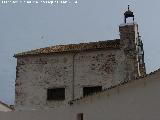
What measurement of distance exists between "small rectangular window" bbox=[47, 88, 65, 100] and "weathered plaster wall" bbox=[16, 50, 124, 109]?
0.29 metres

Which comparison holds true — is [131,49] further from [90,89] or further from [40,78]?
[40,78]

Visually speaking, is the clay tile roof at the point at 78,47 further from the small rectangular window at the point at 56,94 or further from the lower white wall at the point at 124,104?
the lower white wall at the point at 124,104

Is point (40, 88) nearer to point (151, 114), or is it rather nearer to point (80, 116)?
point (80, 116)

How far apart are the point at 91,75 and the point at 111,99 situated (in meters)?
10.2

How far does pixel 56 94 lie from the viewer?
25.3 m

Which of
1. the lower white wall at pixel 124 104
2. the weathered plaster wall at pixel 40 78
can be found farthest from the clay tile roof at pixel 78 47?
the lower white wall at pixel 124 104

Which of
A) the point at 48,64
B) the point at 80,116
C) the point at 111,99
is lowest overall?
the point at 80,116

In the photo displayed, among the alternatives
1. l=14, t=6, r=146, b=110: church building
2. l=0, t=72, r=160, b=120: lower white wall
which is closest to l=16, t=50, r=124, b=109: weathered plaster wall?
l=14, t=6, r=146, b=110: church building

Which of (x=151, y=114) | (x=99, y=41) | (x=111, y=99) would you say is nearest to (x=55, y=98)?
(x=99, y=41)

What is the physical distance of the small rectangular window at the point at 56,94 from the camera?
25.2 meters

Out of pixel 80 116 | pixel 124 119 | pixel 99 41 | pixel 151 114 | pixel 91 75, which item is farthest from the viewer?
pixel 99 41

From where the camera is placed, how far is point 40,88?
25734 mm

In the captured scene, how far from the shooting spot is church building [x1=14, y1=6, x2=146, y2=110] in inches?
960

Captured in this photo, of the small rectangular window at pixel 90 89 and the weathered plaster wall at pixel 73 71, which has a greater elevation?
the weathered plaster wall at pixel 73 71
